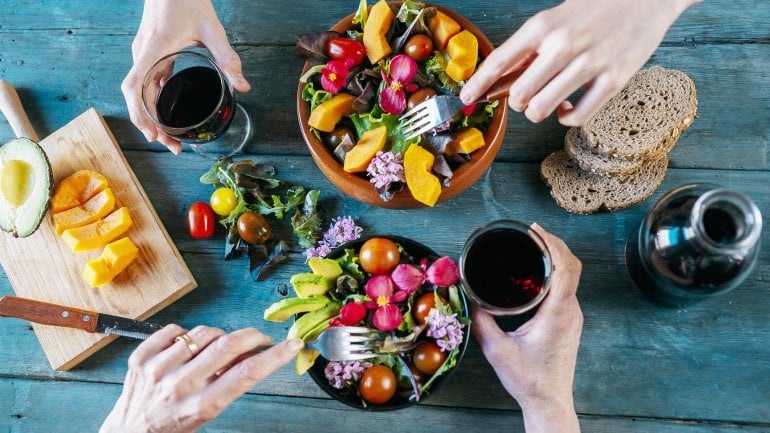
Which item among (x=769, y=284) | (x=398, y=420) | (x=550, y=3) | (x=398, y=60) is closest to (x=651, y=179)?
(x=769, y=284)

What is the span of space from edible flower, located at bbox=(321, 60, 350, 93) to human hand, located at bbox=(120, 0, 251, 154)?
20 centimetres

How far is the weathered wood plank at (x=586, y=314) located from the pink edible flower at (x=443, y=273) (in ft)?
0.68

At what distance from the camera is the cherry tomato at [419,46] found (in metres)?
1.16

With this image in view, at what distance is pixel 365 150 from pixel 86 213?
684 millimetres

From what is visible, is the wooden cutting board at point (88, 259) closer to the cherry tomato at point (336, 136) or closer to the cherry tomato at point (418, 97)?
the cherry tomato at point (336, 136)

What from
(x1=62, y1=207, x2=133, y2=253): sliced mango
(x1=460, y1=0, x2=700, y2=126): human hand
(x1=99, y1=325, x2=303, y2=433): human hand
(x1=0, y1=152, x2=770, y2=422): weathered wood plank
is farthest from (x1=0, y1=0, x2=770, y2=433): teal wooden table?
(x1=460, y1=0, x2=700, y2=126): human hand

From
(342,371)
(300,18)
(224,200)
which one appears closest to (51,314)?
(224,200)

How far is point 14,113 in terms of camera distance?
4.69ft

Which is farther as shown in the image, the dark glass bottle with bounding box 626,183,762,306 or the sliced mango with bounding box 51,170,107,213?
the sliced mango with bounding box 51,170,107,213

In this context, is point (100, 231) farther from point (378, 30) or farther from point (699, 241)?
point (699, 241)

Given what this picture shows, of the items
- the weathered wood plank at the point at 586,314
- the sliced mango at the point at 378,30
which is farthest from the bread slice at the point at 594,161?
the sliced mango at the point at 378,30

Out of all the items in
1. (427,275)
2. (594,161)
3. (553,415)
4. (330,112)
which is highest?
(330,112)

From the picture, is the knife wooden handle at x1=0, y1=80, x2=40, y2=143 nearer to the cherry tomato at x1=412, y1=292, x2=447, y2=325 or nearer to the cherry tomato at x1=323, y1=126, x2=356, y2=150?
the cherry tomato at x1=323, y1=126, x2=356, y2=150

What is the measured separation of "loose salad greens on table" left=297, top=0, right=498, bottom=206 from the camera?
3.74ft
